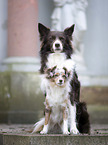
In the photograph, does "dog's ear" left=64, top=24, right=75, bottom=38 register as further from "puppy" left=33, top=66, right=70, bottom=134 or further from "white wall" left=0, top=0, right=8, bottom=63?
"white wall" left=0, top=0, right=8, bottom=63

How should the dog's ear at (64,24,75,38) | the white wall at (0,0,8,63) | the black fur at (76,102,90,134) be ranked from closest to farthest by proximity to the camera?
the dog's ear at (64,24,75,38)
the black fur at (76,102,90,134)
the white wall at (0,0,8,63)

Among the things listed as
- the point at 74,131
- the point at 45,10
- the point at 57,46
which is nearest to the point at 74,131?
the point at 74,131

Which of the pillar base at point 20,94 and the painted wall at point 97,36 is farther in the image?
the painted wall at point 97,36

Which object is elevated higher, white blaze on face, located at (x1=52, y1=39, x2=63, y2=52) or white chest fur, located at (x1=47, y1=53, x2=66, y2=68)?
white blaze on face, located at (x1=52, y1=39, x2=63, y2=52)

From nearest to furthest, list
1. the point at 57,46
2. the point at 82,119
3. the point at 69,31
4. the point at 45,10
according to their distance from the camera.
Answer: the point at 57,46
the point at 69,31
the point at 82,119
the point at 45,10

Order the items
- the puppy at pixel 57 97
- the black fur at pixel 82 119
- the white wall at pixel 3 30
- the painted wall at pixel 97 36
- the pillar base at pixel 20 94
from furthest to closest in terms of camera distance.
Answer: the painted wall at pixel 97 36
the white wall at pixel 3 30
the pillar base at pixel 20 94
the black fur at pixel 82 119
the puppy at pixel 57 97

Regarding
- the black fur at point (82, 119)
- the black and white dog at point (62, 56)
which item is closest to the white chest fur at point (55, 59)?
the black and white dog at point (62, 56)

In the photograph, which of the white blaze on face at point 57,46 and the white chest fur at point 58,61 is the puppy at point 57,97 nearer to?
the white chest fur at point 58,61

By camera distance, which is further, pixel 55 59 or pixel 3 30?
pixel 3 30

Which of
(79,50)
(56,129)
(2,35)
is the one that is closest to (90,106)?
(79,50)

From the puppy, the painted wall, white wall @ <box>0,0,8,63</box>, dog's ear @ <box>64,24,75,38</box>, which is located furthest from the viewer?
the painted wall

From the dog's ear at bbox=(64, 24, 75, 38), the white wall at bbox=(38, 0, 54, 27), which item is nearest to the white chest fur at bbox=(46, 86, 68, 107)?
the dog's ear at bbox=(64, 24, 75, 38)

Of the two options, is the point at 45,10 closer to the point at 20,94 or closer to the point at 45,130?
the point at 20,94

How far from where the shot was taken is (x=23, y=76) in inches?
330
